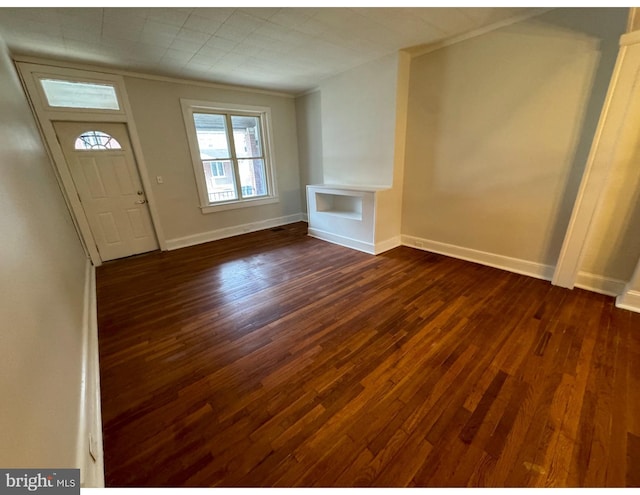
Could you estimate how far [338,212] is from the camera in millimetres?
4426

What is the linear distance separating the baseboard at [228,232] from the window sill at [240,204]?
38 cm

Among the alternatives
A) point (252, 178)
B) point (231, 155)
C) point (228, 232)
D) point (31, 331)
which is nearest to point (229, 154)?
point (231, 155)

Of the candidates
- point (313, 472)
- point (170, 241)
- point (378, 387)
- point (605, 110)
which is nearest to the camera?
point (313, 472)

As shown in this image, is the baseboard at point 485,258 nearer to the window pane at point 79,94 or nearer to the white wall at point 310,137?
the white wall at point 310,137

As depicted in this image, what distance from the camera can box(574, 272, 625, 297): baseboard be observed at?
248 cm

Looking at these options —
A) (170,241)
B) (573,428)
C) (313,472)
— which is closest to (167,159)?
(170,241)

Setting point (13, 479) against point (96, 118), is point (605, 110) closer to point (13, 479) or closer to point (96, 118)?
point (13, 479)

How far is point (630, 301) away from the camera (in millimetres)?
2299

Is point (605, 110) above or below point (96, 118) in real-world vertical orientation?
below

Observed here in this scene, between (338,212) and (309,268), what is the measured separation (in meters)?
1.43

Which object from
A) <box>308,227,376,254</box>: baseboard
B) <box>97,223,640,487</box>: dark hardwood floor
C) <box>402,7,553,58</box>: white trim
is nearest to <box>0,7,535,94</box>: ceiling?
<box>402,7,553,58</box>: white trim

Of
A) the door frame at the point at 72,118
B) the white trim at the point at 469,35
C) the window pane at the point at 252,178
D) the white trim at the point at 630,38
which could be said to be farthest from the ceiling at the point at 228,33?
the window pane at the point at 252,178

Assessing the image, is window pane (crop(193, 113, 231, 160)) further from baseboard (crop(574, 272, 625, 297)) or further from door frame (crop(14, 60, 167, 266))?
baseboard (crop(574, 272, 625, 297))

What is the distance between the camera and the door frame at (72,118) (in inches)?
119
